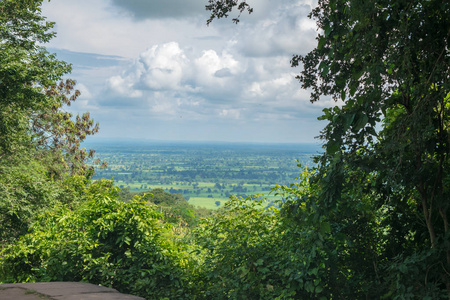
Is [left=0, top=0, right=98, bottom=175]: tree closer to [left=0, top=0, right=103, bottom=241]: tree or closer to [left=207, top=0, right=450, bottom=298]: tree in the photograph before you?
[left=0, top=0, right=103, bottom=241]: tree

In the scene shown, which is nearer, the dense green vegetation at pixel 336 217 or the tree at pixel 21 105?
the dense green vegetation at pixel 336 217

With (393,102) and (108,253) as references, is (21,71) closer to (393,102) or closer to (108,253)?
(108,253)

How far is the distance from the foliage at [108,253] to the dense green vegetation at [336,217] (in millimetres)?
24

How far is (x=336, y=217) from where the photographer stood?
5.42 meters

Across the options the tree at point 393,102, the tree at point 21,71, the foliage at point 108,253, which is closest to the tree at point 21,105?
the tree at point 21,71

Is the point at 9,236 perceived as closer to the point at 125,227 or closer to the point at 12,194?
the point at 12,194

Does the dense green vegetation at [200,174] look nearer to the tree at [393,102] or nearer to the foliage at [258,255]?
the foliage at [258,255]

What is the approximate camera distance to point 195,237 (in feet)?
21.7

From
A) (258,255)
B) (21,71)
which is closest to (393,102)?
(258,255)

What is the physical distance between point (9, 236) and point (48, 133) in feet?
24.8

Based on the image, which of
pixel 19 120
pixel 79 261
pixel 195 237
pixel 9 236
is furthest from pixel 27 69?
pixel 195 237

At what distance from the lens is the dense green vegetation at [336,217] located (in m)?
3.10

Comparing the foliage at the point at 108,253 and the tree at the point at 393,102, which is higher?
the tree at the point at 393,102

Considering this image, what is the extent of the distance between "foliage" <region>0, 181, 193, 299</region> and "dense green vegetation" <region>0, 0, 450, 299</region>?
0.02m
